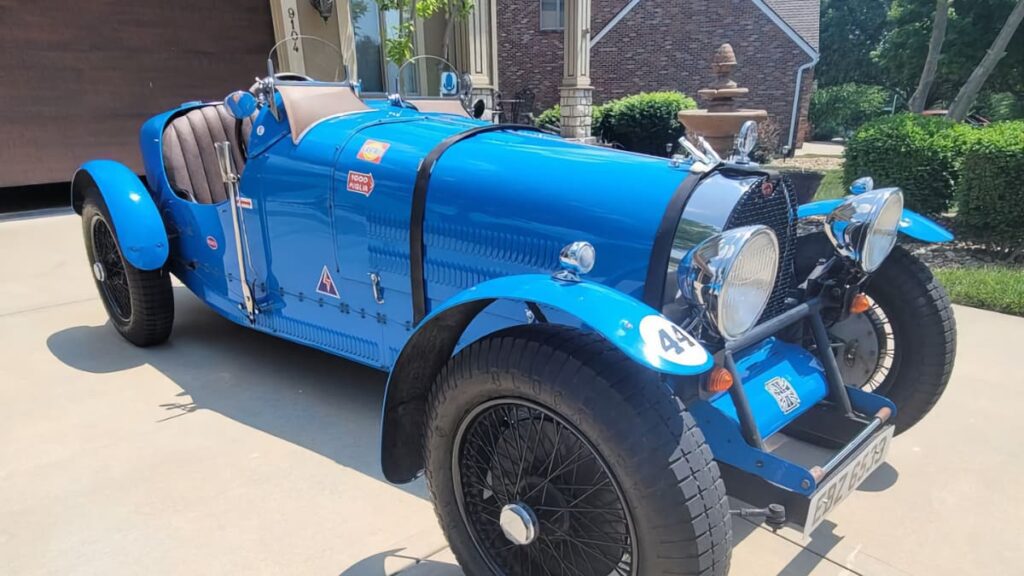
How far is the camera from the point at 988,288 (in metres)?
4.57

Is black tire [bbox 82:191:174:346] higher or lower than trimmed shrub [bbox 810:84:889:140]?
higher

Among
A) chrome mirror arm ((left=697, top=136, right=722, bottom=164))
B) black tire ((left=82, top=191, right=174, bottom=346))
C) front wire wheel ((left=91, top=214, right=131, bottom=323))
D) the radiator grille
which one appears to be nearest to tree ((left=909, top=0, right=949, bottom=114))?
the radiator grille

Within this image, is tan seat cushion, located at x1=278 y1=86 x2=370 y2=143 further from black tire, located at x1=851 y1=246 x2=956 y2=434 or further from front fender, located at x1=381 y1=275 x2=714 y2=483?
black tire, located at x1=851 y1=246 x2=956 y2=434

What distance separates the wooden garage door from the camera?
7.34m

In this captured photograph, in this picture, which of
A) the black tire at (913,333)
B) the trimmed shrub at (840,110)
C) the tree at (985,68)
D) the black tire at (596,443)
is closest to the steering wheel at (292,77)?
the black tire at (596,443)

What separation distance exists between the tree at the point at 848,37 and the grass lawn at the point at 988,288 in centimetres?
3529

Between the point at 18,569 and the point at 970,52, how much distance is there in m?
24.5

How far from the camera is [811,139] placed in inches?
1051

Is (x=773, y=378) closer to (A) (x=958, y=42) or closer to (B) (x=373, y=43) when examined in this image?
(B) (x=373, y=43)

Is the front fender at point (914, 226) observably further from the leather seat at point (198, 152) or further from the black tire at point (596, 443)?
the leather seat at point (198, 152)

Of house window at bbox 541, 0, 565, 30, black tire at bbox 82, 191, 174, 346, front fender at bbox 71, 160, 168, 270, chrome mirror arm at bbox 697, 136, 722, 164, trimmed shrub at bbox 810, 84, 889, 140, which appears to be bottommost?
trimmed shrub at bbox 810, 84, 889, 140

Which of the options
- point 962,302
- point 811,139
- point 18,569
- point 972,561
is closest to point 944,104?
point 811,139

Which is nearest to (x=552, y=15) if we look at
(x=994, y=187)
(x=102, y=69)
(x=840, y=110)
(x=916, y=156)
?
(x=102, y=69)

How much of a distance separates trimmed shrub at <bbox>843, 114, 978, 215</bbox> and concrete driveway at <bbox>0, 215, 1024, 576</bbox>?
8.85 feet
